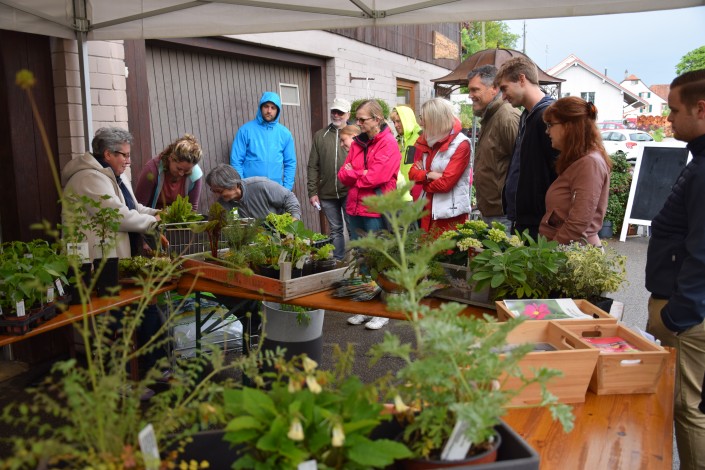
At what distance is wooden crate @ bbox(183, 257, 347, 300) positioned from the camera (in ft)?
10.5

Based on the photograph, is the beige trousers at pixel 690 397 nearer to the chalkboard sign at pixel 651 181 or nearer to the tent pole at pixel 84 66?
the tent pole at pixel 84 66

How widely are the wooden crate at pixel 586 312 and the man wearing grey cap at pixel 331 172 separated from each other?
3.88m

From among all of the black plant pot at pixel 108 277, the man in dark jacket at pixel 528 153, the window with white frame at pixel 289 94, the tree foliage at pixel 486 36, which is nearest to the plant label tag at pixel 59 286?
the black plant pot at pixel 108 277

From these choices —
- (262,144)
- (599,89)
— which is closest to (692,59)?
(599,89)

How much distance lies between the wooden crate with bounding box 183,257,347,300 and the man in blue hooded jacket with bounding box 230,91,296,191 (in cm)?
272

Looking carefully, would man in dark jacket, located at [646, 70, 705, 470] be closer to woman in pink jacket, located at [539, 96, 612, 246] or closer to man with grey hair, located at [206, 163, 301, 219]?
woman in pink jacket, located at [539, 96, 612, 246]

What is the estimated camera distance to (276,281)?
126 inches

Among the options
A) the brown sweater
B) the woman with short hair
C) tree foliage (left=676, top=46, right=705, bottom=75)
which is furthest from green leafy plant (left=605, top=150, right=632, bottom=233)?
tree foliage (left=676, top=46, right=705, bottom=75)

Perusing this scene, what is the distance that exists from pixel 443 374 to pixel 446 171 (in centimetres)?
332

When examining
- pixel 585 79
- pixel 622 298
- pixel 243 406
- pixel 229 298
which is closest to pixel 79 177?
pixel 229 298

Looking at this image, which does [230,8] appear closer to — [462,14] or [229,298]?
[462,14]

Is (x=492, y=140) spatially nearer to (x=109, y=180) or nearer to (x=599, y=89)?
(x=109, y=180)

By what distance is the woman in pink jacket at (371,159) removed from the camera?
5.05 meters

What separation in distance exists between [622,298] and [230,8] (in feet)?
16.1
